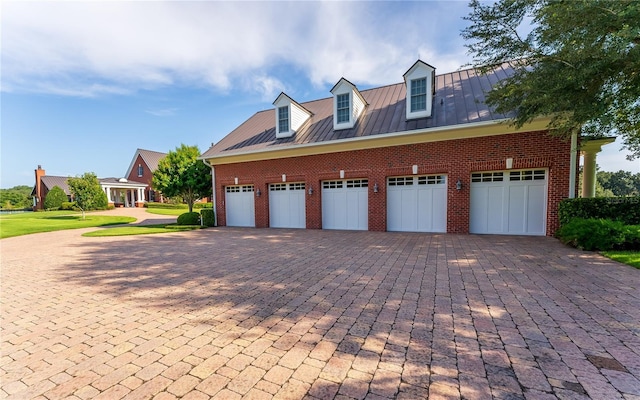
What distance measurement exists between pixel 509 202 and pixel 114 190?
4422cm

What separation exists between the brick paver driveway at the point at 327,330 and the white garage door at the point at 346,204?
19.3ft

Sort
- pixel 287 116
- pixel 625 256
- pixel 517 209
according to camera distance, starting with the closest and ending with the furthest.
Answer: pixel 625 256 → pixel 517 209 → pixel 287 116

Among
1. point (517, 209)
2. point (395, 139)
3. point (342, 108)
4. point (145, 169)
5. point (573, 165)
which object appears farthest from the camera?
point (145, 169)

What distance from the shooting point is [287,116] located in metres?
14.0

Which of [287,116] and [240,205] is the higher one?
[287,116]

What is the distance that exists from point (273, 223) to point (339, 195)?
396 cm

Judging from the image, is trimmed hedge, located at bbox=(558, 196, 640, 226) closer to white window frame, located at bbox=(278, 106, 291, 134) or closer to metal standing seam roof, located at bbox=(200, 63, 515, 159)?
metal standing seam roof, located at bbox=(200, 63, 515, 159)

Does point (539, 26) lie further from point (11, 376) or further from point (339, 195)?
point (11, 376)

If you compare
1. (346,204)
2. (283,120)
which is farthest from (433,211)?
(283,120)

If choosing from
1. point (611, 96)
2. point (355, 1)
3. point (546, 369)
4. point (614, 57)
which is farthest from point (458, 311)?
point (355, 1)

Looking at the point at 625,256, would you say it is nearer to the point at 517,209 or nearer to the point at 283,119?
the point at 517,209

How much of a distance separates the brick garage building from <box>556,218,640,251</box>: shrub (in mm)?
2460

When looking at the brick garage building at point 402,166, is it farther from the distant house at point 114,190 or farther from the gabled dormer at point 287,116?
the distant house at point 114,190

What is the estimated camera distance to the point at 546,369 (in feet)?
7.72
